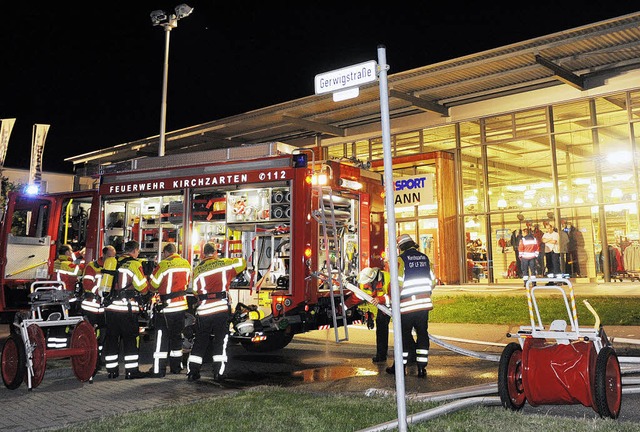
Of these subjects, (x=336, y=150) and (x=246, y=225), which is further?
(x=336, y=150)

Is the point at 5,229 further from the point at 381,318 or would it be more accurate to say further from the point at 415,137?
the point at 415,137

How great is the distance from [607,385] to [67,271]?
7077mm

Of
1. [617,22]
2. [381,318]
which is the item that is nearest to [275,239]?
[381,318]

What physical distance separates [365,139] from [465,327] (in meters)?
9.55

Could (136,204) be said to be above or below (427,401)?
above

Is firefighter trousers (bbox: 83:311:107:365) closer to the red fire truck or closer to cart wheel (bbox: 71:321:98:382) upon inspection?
cart wheel (bbox: 71:321:98:382)

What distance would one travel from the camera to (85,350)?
650cm

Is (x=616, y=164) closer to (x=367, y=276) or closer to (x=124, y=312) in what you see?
(x=367, y=276)

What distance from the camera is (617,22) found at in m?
11.9

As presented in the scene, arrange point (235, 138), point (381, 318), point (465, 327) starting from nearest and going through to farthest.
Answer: point (381, 318) → point (465, 327) → point (235, 138)

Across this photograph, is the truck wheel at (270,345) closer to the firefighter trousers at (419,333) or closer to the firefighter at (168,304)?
the firefighter at (168,304)

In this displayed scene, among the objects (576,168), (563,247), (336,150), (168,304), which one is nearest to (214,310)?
(168,304)

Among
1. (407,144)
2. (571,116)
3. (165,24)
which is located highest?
(165,24)

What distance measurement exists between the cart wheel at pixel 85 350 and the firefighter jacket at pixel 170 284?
35.2 inches
